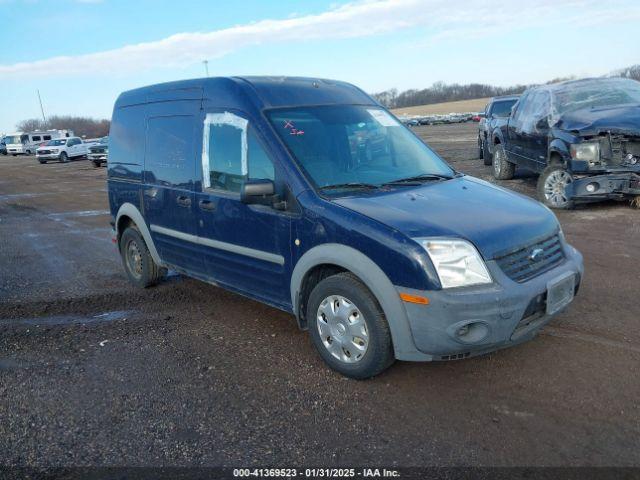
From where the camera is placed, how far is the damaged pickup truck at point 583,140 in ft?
27.6

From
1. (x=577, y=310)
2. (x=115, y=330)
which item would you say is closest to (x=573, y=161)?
(x=577, y=310)

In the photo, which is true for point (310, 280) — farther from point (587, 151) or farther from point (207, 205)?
point (587, 151)

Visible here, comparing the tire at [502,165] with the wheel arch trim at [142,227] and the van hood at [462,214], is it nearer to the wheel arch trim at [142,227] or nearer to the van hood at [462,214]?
the van hood at [462,214]

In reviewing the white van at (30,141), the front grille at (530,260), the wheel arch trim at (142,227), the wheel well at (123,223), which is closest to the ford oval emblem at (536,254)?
the front grille at (530,260)

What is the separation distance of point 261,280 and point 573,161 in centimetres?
629

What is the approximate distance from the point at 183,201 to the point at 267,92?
1245 mm

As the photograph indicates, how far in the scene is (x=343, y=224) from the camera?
3592mm

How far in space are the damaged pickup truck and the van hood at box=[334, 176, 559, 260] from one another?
5.06 metres

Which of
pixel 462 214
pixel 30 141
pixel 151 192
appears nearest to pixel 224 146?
pixel 151 192

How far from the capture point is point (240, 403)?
358cm

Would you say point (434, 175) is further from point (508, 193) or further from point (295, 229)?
point (295, 229)

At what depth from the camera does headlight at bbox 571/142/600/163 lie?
335 inches

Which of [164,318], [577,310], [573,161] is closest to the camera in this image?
[577,310]

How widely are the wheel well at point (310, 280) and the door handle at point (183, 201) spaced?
1476 mm
